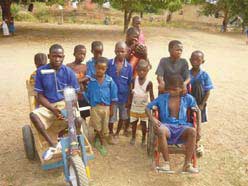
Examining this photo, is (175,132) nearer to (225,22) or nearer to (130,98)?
(130,98)

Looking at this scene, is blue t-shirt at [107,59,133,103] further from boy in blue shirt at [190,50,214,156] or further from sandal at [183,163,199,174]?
sandal at [183,163,199,174]

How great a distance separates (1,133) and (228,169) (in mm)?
3567

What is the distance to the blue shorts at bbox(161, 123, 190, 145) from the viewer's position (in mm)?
4008

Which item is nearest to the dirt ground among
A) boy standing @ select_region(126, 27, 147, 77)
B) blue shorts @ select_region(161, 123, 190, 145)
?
blue shorts @ select_region(161, 123, 190, 145)

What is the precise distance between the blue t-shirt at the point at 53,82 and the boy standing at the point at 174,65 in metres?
1.28

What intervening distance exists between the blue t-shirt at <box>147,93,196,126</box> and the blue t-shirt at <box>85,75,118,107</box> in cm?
67

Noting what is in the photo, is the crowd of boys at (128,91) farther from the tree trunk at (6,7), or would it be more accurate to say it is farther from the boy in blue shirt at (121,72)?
the tree trunk at (6,7)

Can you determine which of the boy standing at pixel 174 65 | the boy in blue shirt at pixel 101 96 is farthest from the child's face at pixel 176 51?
the boy in blue shirt at pixel 101 96

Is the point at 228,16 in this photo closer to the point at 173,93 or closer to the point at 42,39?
the point at 42,39

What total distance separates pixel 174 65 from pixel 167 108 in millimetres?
767

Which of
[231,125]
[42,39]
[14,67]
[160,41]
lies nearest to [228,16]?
[160,41]

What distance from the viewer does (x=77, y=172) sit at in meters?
3.26

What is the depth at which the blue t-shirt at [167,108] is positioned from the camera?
13.8ft

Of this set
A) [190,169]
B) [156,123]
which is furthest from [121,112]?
[190,169]
